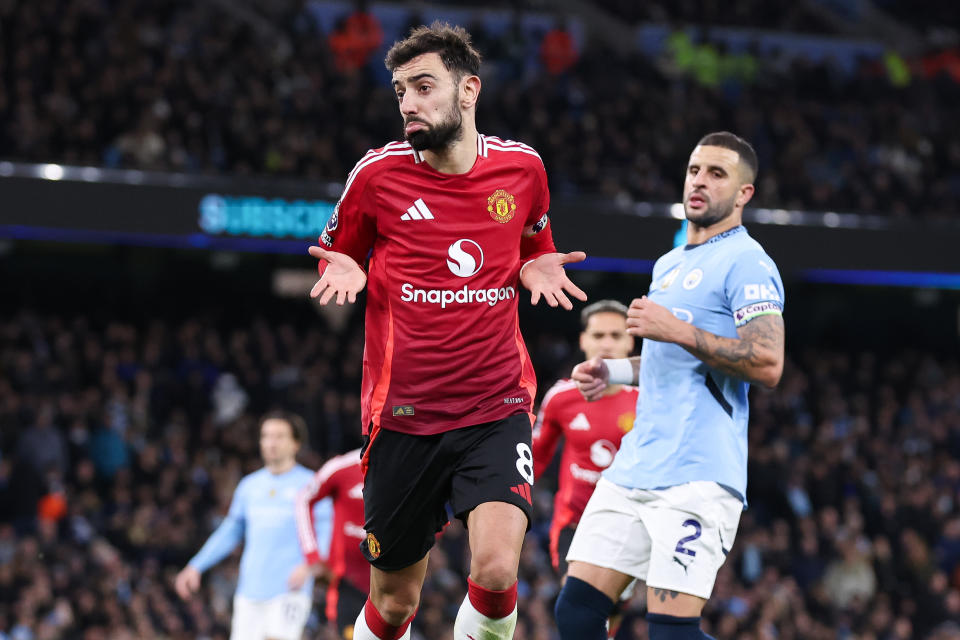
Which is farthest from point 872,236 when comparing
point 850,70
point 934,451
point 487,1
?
point 487,1

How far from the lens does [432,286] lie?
4.82 meters

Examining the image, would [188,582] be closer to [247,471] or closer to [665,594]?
[665,594]

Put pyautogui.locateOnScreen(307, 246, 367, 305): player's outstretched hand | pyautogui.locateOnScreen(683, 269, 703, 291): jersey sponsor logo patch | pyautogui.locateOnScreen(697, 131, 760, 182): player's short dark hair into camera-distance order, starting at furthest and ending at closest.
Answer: pyautogui.locateOnScreen(697, 131, 760, 182): player's short dark hair, pyautogui.locateOnScreen(683, 269, 703, 291): jersey sponsor logo patch, pyautogui.locateOnScreen(307, 246, 367, 305): player's outstretched hand

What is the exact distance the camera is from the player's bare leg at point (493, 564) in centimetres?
461

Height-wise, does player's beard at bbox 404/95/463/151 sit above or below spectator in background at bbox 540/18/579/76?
below

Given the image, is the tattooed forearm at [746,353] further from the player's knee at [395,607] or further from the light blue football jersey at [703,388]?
the player's knee at [395,607]

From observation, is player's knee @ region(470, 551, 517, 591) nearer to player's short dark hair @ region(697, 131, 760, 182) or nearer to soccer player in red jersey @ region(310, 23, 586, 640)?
soccer player in red jersey @ region(310, 23, 586, 640)

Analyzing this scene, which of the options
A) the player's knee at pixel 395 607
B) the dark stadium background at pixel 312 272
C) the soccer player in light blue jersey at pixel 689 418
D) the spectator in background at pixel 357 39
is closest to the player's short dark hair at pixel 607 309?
the soccer player in light blue jersey at pixel 689 418

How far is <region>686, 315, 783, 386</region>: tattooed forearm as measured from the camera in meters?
4.95

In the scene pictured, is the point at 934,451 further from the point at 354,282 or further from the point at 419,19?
the point at 354,282

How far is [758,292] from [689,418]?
58cm

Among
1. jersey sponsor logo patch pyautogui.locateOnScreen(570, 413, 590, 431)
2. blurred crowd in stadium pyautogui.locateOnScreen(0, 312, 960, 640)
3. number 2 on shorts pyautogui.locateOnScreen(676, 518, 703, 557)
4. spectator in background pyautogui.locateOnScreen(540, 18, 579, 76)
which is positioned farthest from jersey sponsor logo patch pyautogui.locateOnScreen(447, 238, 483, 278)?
spectator in background pyautogui.locateOnScreen(540, 18, 579, 76)

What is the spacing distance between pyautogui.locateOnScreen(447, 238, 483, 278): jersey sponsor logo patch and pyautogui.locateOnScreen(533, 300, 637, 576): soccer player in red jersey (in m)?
2.24

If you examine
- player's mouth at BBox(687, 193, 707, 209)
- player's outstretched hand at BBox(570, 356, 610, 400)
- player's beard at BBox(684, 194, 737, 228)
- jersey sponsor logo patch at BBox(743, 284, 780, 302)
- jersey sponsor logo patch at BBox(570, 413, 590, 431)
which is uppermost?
player's mouth at BBox(687, 193, 707, 209)
